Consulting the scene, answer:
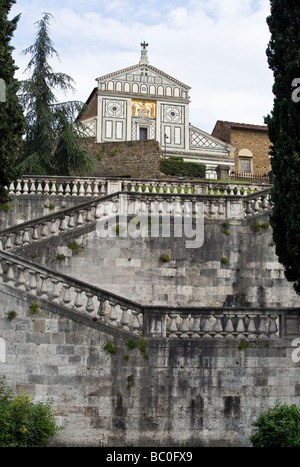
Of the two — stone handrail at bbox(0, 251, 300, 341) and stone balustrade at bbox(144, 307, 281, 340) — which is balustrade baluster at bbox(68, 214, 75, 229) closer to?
stone handrail at bbox(0, 251, 300, 341)

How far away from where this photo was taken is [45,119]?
29938mm

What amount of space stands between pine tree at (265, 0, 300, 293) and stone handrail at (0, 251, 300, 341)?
138 centimetres

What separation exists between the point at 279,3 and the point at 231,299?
7.80 meters

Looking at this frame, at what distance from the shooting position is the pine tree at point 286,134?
49.2ft

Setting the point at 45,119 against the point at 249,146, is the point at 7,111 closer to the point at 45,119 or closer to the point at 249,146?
the point at 45,119

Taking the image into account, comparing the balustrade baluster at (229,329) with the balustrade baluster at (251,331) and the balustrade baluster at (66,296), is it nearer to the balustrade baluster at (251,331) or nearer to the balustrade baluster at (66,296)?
the balustrade baluster at (251,331)

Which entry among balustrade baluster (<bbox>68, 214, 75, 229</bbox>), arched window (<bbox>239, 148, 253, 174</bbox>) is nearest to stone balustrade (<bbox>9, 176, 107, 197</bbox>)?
balustrade baluster (<bbox>68, 214, 75, 229</bbox>)

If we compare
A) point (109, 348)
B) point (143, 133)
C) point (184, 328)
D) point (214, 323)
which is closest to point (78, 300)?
point (109, 348)

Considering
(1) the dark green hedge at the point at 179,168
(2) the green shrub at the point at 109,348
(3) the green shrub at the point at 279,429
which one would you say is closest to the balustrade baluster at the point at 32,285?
(2) the green shrub at the point at 109,348

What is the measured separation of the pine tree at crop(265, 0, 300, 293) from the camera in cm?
1499
